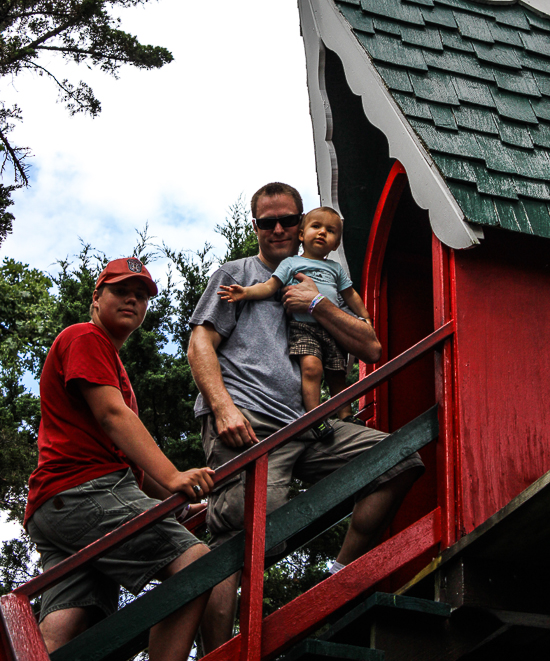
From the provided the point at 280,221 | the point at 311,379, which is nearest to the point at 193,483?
the point at 311,379

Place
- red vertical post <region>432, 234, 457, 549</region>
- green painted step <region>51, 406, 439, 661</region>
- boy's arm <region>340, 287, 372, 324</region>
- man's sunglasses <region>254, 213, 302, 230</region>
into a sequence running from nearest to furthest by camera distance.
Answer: green painted step <region>51, 406, 439, 661</region>
red vertical post <region>432, 234, 457, 549</region>
man's sunglasses <region>254, 213, 302, 230</region>
boy's arm <region>340, 287, 372, 324</region>

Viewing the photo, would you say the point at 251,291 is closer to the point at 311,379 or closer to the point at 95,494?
the point at 311,379

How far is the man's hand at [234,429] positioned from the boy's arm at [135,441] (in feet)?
1.55

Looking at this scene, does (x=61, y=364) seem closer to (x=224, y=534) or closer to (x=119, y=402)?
(x=119, y=402)

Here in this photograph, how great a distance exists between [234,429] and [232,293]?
0.71 m

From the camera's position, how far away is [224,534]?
3084 millimetres

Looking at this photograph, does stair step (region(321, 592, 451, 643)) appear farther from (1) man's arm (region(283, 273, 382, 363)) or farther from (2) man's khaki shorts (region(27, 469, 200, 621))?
(1) man's arm (region(283, 273, 382, 363))

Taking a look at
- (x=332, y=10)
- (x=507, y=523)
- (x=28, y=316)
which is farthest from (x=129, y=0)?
(x=507, y=523)

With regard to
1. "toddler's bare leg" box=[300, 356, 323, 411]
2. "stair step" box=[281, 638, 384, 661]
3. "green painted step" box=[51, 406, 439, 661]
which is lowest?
"stair step" box=[281, 638, 384, 661]

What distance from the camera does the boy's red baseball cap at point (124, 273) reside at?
3.10 m

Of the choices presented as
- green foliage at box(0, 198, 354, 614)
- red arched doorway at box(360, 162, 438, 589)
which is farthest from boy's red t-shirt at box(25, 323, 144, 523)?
green foliage at box(0, 198, 354, 614)

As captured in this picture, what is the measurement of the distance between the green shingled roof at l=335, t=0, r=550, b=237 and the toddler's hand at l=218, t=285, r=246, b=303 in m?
1.09

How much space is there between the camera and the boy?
3.48 m

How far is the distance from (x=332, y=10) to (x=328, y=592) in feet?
10.0
